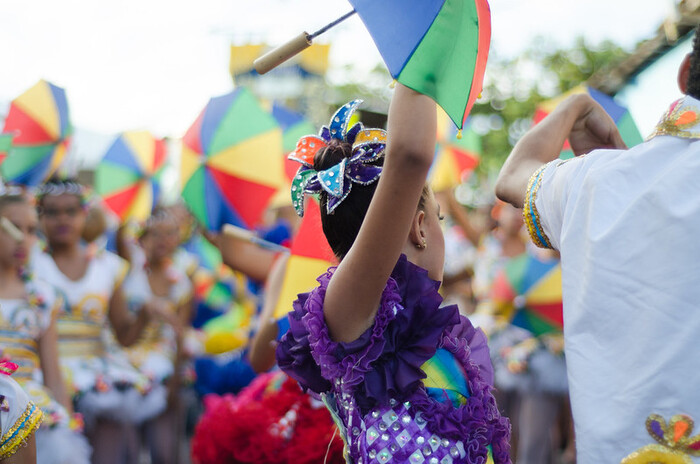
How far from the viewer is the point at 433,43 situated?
1591 mm

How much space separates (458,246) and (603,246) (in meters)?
5.87

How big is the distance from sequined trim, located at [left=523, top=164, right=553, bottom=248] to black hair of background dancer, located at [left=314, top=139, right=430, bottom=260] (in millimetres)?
325

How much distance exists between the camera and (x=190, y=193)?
4977 mm

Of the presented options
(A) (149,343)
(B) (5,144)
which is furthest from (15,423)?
(A) (149,343)

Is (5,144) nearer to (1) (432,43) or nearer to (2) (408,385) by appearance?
(2) (408,385)

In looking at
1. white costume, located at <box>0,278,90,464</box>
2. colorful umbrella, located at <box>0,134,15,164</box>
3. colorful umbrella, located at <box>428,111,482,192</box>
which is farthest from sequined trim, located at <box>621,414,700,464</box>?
colorful umbrella, located at <box>428,111,482,192</box>

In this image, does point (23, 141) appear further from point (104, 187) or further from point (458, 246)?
point (458, 246)

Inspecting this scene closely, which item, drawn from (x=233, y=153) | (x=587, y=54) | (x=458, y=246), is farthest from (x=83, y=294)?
(x=587, y=54)

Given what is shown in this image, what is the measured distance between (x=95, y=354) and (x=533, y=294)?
350 centimetres

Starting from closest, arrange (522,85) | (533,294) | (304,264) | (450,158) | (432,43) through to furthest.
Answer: (432,43) < (304,264) < (533,294) < (450,158) < (522,85)

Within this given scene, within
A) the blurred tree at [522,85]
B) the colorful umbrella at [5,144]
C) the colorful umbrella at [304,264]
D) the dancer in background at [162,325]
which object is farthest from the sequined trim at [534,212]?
the blurred tree at [522,85]

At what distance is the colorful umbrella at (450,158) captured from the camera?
702 centimetres

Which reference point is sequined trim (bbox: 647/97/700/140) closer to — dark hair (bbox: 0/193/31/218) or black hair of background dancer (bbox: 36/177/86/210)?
dark hair (bbox: 0/193/31/218)

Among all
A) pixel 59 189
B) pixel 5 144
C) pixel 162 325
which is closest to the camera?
pixel 5 144
